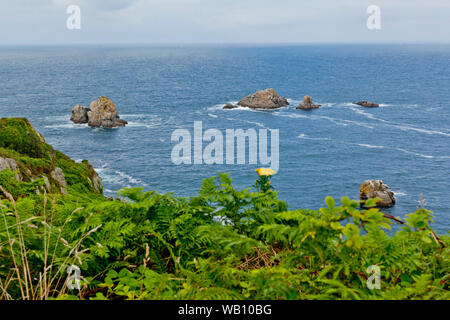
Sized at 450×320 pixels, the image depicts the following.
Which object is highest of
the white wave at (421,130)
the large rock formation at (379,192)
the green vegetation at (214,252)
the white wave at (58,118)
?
the green vegetation at (214,252)

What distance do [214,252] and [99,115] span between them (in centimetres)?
9827

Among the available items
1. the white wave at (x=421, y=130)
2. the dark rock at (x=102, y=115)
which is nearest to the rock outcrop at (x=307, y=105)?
the white wave at (x=421, y=130)

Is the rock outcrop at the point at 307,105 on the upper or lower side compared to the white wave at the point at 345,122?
upper

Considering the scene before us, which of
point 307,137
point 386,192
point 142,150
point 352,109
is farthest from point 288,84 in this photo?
point 386,192

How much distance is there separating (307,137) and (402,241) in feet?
294

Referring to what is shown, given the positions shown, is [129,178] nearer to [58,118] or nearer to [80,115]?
[80,115]

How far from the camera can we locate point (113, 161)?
247 feet

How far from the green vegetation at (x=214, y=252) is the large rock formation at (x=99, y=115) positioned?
315 ft

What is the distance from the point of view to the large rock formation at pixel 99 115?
96.7 meters

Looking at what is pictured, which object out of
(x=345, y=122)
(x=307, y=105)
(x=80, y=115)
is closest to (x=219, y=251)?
(x=80, y=115)

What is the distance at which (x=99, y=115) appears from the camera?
96.9m

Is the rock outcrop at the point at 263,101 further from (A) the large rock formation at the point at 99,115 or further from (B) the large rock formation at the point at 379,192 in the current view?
(B) the large rock formation at the point at 379,192

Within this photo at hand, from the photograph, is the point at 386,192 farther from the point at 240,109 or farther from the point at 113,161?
the point at 240,109

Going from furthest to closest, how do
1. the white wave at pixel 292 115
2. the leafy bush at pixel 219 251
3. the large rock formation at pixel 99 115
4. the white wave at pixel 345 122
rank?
the white wave at pixel 292 115, the white wave at pixel 345 122, the large rock formation at pixel 99 115, the leafy bush at pixel 219 251
